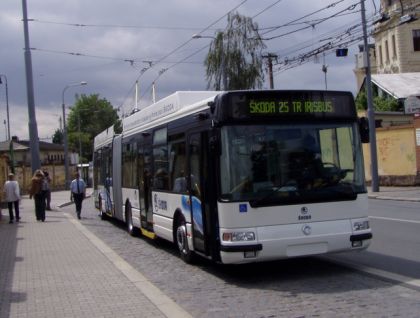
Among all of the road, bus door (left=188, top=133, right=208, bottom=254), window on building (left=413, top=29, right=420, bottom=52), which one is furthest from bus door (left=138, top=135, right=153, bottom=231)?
window on building (left=413, top=29, right=420, bottom=52)

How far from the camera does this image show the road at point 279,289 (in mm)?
6895

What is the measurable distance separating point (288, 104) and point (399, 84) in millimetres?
41195

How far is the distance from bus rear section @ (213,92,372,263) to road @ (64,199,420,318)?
1.55 ft

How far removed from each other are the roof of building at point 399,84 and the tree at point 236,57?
435 inches

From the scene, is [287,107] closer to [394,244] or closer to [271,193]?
[271,193]

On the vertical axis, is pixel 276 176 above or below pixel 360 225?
above

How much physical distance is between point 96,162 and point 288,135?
47.0 feet

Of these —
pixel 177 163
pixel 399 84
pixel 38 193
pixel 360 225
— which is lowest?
pixel 360 225

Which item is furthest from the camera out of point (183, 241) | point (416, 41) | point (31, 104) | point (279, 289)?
point (416, 41)

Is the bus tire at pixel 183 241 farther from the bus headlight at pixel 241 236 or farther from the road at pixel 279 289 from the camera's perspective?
the bus headlight at pixel 241 236

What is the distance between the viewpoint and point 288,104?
344 inches

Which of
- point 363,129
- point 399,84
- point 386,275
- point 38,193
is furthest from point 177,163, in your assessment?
point 399,84

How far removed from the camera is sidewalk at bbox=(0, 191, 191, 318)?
23.9 feet

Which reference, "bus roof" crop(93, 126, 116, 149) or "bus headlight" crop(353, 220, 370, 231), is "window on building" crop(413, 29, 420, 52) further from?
"bus headlight" crop(353, 220, 370, 231)
